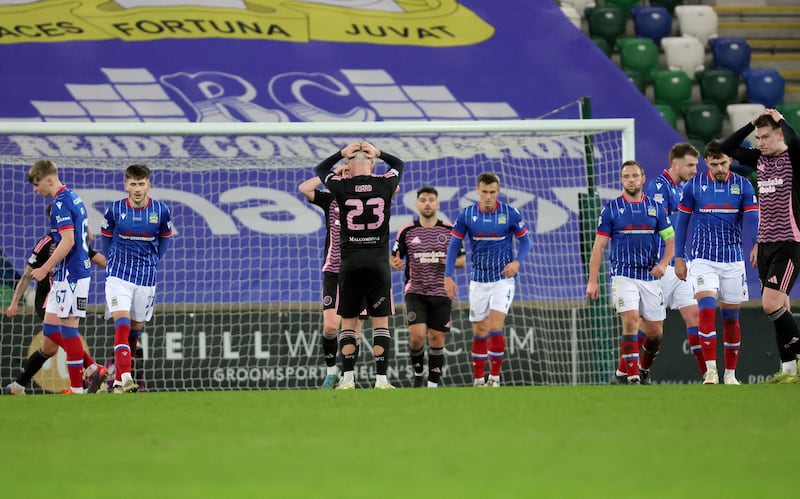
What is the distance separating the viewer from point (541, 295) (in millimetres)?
12570

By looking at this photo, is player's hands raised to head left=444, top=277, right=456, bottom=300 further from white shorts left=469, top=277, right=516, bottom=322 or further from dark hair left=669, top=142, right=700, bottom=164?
dark hair left=669, top=142, right=700, bottom=164

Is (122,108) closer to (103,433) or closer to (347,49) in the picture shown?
(347,49)

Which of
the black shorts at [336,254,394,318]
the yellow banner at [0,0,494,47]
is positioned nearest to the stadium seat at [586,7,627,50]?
the yellow banner at [0,0,494,47]

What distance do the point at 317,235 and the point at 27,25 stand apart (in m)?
4.57

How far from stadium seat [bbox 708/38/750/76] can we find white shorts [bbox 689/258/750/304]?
815 centimetres

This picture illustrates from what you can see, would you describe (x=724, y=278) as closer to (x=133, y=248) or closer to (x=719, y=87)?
(x=133, y=248)

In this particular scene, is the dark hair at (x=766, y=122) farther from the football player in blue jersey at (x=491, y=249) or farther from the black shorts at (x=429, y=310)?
the black shorts at (x=429, y=310)

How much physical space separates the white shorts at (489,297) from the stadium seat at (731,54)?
7684mm

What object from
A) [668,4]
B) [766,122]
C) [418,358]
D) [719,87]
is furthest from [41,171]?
[668,4]

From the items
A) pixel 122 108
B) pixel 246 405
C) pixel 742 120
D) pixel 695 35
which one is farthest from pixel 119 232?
pixel 695 35

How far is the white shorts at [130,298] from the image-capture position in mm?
9211

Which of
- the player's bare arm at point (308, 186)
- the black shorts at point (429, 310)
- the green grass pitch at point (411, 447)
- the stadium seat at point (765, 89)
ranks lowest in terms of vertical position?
the green grass pitch at point (411, 447)

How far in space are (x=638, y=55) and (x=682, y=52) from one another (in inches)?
30.7

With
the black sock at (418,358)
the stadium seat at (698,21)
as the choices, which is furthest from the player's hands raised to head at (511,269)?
the stadium seat at (698,21)
